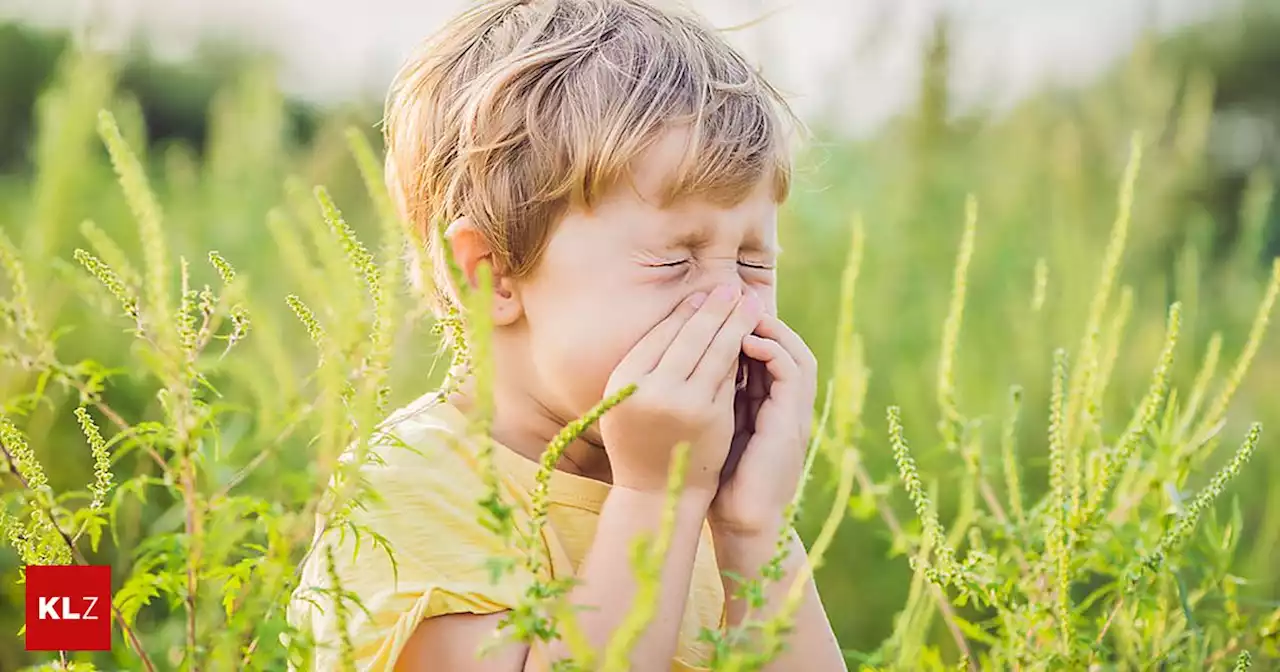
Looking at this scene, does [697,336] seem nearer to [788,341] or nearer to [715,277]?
[715,277]

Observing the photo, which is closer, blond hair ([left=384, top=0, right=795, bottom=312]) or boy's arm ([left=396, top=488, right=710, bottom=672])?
boy's arm ([left=396, top=488, right=710, bottom=672])

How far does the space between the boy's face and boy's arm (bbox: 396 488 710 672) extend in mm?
181

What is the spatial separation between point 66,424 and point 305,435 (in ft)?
2.48

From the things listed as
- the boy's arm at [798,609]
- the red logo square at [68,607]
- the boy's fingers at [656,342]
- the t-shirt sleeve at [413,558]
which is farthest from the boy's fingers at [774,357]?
the red logo square at [68,607]

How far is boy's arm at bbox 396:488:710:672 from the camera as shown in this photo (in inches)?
57.2

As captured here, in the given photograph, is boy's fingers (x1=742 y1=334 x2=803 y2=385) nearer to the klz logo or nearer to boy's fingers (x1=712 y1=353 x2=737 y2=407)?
boy's fingers (x1=712 y1=353 x2=737 y2=407)

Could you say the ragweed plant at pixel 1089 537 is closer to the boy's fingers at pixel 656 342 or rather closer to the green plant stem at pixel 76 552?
the boy's fingers at pixel 656 342

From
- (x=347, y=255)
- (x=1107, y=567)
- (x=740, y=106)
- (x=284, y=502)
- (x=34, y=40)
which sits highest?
(x=34, y=40)

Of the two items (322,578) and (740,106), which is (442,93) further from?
(322,578)

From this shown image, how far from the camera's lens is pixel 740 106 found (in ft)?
5.87

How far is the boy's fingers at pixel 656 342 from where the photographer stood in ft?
5.21

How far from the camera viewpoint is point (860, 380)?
1814 mm

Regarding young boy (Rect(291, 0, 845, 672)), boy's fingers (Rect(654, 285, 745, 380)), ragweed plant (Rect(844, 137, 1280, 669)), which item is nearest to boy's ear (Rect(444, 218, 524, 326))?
young boy (Rect(291, 0, 845, 672))

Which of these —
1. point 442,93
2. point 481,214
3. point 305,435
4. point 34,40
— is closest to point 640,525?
point 481,214
